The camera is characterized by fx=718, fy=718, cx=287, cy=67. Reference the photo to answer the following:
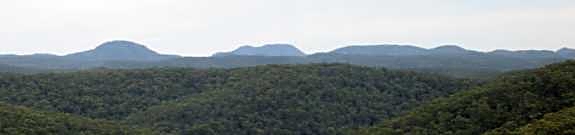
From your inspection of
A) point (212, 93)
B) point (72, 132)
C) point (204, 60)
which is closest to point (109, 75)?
point (212, 93)

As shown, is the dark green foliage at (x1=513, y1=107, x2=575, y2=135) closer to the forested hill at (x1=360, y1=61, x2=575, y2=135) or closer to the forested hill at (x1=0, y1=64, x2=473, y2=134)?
the forested hill at (x1=360, y1=61, x2=575, y2=135)

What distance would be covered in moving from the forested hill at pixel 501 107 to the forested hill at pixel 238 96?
807cm

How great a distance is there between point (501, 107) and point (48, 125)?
18003mm

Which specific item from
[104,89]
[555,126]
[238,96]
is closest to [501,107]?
[555,126]

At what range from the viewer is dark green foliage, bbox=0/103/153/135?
90.9ft

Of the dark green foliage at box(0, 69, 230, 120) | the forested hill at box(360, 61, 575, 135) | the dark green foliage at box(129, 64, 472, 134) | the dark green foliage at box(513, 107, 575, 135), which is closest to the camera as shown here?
the dark green foliage at box(513, 107, 575, 135)

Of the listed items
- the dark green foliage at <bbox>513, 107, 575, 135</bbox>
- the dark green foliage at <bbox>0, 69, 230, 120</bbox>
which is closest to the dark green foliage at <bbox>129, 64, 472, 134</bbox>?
the dark green foliage at <bbox>0, 69, 230, 120</bbox>

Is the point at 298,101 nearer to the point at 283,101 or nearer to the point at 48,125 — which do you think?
the point at 283,101

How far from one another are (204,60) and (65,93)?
9505 centimetres

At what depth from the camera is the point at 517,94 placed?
2822 centimetres

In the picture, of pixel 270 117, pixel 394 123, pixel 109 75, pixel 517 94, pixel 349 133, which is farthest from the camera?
pixel 109 75

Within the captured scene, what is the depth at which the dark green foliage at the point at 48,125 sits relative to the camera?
27.7 m

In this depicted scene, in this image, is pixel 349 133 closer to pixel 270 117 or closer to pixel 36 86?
pixel 270 117

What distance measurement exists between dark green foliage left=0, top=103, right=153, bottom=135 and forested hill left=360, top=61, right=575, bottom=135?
1158cm
